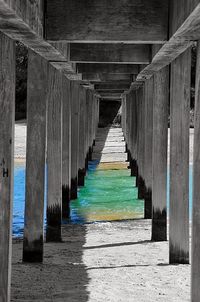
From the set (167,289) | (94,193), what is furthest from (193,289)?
(94,193)

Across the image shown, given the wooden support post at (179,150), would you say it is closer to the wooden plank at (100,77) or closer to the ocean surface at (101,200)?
the ocean surface at (101,200)

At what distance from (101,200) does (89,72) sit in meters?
4.27

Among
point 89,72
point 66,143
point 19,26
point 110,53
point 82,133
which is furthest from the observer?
point 82,133

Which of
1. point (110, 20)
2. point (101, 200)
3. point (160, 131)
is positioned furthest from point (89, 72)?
point (110, 20)

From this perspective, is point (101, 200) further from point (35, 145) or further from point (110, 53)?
point (35, 145)

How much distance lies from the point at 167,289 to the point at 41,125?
2500 millimetres

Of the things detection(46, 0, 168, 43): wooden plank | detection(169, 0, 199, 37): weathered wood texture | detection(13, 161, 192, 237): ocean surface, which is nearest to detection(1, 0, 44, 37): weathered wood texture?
detection(46, 0, 168, 43): wooden plank

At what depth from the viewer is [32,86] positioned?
786 centimetres

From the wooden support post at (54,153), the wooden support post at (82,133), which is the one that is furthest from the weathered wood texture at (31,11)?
the wooden support post at (82,133)

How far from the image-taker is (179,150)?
7586mm

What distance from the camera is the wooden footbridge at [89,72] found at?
5098mm

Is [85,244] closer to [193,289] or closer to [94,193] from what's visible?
[193,289]

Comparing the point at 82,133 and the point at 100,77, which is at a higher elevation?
the point at 100,77

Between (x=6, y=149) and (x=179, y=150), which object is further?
(x=179, y=150)
